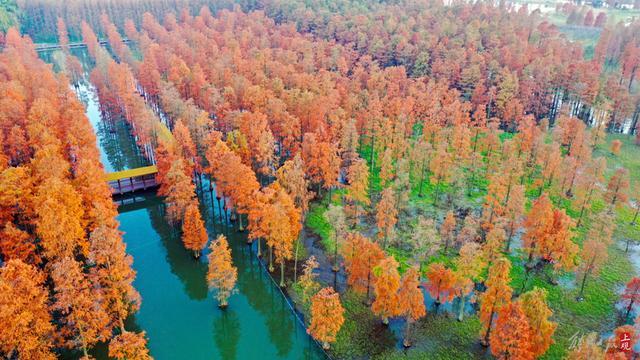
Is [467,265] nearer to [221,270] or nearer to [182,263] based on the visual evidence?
[221,270]

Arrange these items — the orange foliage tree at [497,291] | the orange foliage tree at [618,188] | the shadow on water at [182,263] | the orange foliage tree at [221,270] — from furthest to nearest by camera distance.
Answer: the orange foliage tree at [618,188], the shadow on water at [182,263], the orange foliage tree at [221,270], the orange foliage tree at [497,291]

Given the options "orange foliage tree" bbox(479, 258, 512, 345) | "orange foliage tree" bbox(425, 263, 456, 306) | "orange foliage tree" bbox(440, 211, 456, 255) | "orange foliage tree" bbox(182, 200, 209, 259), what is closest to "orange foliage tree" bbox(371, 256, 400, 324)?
"orange foliage tree" bbox(425, 263, 456, 306)

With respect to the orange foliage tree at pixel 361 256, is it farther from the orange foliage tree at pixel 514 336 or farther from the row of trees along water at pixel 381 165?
the orange foliage tree at pixel 514 336

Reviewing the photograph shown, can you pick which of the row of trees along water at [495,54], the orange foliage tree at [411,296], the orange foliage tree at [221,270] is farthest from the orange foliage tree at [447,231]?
the row of trees along water at [495,54]

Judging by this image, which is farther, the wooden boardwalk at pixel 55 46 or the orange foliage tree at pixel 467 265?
the wooden boardwalk at pixel 55 46

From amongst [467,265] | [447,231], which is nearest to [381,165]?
[447,231]

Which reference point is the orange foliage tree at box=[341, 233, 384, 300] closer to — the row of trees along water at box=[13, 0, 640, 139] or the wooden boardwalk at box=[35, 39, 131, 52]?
the row of trees along water at box=[13, 0, 640, 139]

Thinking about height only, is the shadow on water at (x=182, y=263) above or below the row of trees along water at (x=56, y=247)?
below

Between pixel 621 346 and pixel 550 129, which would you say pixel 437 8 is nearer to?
pixel 550 129
